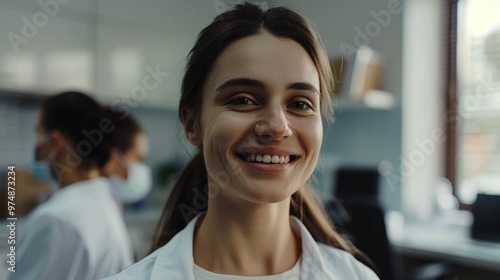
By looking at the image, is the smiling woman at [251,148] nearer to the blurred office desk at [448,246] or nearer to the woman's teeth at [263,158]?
the woman's teeth at [263,158]

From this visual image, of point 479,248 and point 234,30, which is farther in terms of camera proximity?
point 479,248

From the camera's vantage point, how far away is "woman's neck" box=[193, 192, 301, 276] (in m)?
0.51

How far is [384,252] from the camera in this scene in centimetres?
149

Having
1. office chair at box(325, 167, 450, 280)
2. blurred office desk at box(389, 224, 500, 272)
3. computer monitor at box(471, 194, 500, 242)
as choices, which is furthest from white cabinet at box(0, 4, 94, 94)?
computer monitor at box(471, 194, 500, 242)

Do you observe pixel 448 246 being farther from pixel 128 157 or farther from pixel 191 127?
pixel 191 127

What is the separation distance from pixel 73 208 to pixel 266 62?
44 cm

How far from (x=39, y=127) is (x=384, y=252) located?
1123 mm

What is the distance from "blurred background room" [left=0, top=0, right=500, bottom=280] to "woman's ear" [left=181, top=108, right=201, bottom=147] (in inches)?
40.3

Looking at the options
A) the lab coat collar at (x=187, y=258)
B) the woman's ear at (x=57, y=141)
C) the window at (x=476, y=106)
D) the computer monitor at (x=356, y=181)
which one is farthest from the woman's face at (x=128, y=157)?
the window at (x=476, y=106)

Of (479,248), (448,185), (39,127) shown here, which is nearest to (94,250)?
(39,127)

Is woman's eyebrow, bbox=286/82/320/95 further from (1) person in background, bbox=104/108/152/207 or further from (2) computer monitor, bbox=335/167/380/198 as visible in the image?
(2) computer monitor, bbox=335/167/380/198

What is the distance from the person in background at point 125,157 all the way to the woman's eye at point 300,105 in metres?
0.47

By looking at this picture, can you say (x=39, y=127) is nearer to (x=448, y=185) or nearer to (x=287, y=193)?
(x=287, y=193)

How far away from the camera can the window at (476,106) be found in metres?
1.62
